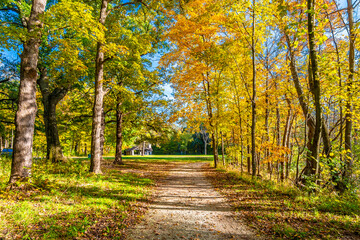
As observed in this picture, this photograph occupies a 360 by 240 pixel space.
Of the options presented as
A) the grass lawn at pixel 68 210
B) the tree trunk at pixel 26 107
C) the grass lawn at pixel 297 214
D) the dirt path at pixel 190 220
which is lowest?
the dirt path at pixel 190 220

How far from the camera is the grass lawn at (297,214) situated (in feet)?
12.6

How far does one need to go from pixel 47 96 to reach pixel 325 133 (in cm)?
1521

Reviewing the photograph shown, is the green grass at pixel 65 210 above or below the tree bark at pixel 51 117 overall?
below

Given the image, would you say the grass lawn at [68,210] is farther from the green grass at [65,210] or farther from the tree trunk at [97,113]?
the tree trunk at [97,113]

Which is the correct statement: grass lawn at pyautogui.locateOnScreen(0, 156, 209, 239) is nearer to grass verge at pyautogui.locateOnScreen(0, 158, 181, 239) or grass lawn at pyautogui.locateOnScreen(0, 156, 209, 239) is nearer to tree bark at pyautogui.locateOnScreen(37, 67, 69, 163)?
grass verge at pyautogui.locateOnScreen(0, 158, 181, 239)

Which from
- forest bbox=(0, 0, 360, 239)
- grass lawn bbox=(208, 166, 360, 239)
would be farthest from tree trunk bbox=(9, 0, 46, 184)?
grass lawn bbox=(208, 166, 360, 239)

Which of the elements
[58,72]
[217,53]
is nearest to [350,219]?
[217,53]

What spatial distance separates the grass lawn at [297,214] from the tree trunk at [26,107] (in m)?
6.77

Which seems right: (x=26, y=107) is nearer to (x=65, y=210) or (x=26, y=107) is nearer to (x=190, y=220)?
(x=65, y=210)

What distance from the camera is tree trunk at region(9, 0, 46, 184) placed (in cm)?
525

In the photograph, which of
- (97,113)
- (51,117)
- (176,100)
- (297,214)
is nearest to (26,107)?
(97,113)

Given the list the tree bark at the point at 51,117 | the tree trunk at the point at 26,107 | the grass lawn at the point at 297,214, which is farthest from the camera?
the tree bark at the point at 51,117

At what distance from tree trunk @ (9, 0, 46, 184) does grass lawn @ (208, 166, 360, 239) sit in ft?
22.2

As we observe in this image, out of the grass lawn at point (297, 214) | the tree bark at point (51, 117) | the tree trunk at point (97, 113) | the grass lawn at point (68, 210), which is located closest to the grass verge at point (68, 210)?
the grass lawn at point (68, 210)
